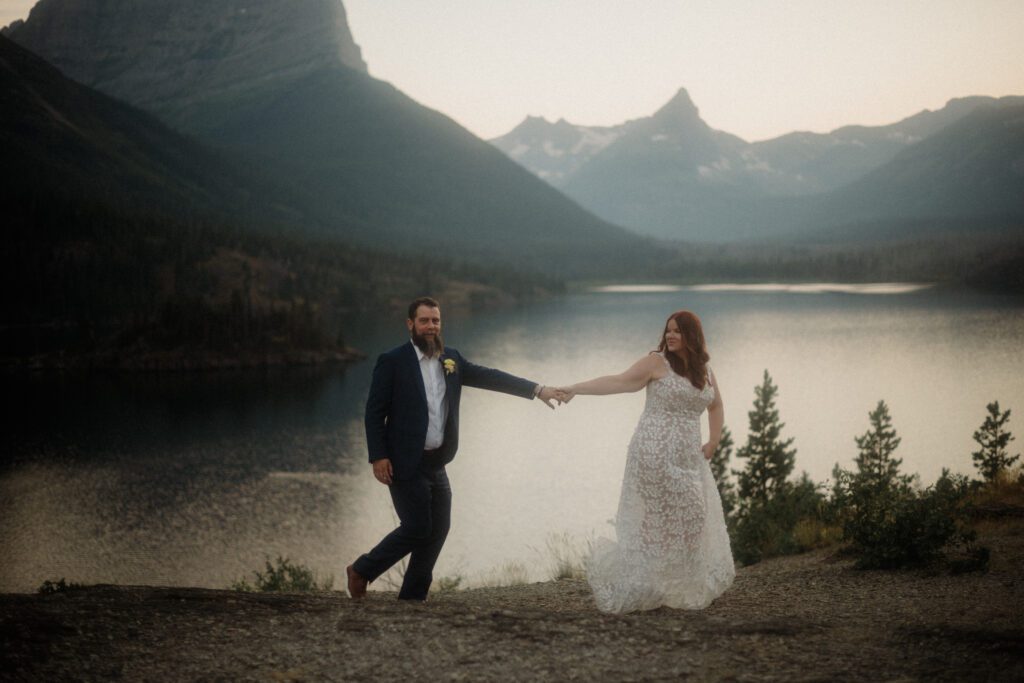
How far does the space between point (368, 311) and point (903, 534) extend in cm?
14529

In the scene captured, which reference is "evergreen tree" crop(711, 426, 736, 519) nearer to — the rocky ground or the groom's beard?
the rocky ground

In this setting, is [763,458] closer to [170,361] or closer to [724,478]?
[724,478]

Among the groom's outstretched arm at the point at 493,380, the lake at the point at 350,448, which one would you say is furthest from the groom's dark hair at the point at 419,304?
the lake at the point at 350,448

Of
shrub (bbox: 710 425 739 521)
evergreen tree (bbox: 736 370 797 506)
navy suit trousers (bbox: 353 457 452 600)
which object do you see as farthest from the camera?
evergreen tree (bbox: 736 370 797 506)

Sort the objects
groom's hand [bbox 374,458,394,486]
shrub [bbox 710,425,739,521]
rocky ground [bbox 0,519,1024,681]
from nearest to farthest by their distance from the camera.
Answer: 1. rocky ground [bbox 0,519,1024,681]
2. groom's hand [bbox 374,458,394,486]
3. shrub [bbox 710,425,739,521]

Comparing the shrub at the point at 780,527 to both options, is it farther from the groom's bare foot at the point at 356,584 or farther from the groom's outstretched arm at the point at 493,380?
the groom's bare foot at the point at 356,584

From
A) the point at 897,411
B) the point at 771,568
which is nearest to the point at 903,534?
the point at 771,568

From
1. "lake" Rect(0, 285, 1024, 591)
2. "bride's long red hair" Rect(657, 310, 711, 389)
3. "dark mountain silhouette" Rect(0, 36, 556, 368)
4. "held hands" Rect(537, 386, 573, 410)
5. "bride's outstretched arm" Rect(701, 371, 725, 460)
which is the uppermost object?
"dark mountain silhouette" Rect(0, 36, 556, 368)

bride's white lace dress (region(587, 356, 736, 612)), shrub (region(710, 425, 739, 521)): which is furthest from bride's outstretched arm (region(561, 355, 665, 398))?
shrub (region(710, 425, 739, 521))

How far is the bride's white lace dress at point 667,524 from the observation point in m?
7.80

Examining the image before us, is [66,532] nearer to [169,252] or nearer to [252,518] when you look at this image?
[252,518]

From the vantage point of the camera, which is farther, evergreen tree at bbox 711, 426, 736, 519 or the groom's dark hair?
evergreen tree at bbox 711, 426, 736, 519

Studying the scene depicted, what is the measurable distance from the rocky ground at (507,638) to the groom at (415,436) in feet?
1.93

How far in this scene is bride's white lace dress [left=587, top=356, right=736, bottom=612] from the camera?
25.6 feet
